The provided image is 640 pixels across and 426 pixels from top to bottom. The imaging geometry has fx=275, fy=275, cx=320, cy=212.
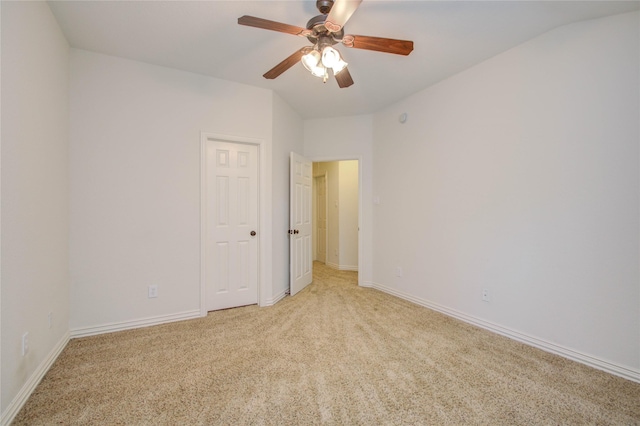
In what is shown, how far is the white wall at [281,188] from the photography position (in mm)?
3436

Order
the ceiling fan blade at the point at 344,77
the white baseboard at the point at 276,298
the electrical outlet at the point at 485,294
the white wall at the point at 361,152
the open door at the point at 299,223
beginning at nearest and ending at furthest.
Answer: the ceiling fan blade at the point at 344,77 → the electrical outlet at the point at 485,294 → the white baseboard at the point at 276,298 → the open door at the point at 299,223 → the white wall at the point at 361,152

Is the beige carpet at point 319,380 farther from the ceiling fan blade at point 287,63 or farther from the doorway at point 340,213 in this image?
the doorway at point 340,213

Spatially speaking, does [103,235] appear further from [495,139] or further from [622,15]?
[622,15]

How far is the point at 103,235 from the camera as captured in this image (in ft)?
8.36

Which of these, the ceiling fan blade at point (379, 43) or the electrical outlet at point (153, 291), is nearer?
the ceiling fan blade at point (379, 43)

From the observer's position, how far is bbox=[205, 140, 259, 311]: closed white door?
309 centimetres

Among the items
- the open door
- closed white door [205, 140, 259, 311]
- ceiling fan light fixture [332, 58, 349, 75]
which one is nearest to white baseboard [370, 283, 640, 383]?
the open door

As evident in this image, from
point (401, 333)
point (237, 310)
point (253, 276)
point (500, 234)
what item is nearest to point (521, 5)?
point (500, 234)

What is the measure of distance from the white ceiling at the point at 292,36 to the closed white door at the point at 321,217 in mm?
3137

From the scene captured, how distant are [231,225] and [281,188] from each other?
31.9 inches

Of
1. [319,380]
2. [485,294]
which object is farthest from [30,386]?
[485,294]

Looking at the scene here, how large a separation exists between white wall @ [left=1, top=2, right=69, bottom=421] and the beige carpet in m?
0.32

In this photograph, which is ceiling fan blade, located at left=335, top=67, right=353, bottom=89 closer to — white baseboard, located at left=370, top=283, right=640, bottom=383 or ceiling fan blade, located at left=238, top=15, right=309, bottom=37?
ceiling fan blade, located at left=238, top=15, right=309, bottom=37

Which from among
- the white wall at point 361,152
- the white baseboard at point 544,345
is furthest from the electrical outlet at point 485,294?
the white wall at point 361,152
